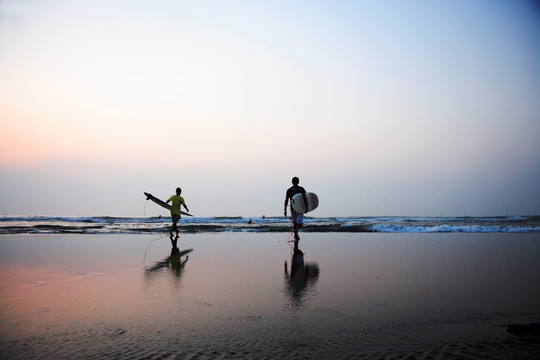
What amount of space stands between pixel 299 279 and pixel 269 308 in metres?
1.95

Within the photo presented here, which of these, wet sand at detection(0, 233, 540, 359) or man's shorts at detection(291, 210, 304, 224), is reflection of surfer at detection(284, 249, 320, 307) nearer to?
wet sand at detection(0, 233, 540, 359)

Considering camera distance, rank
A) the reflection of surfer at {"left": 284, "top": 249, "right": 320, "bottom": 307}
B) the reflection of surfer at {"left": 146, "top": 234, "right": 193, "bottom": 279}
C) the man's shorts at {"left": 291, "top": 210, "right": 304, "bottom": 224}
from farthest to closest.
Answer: the man's shorts at {"left": 291, "top": 210, "right": 304, "bottom": 224} → the reflection of surfer at {"left": 146, "top": 234, "right": 193, "bottom": 279} → the reflection of surfer at {"left": 284, "top": 249, "right": 320, "bottom": 307}

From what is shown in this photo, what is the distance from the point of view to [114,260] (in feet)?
28.7

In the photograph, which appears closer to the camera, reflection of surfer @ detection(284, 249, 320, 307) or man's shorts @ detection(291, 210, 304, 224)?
reflection of surfer @ detection(284, 249, 320, 307)

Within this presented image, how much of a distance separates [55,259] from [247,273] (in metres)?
5.03

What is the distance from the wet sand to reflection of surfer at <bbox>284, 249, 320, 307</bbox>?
0.02 meters

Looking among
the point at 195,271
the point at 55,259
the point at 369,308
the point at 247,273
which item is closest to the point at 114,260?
the point at 55,259

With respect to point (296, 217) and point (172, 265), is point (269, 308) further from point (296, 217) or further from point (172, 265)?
point (296, 217)

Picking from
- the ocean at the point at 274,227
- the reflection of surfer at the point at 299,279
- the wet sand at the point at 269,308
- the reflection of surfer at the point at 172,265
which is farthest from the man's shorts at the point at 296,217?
the ocean at the point at 274,227

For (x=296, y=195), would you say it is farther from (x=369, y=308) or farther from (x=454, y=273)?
(x=369, y=308)

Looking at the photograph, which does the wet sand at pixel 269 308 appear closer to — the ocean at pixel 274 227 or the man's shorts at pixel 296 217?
the man's shorts at pixel 296 217

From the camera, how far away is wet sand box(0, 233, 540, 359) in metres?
3.18

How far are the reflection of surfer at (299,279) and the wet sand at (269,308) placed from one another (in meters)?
0.02

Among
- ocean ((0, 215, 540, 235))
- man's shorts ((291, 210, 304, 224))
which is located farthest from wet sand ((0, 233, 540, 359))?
ocean ((0, 215, 540, 235))
